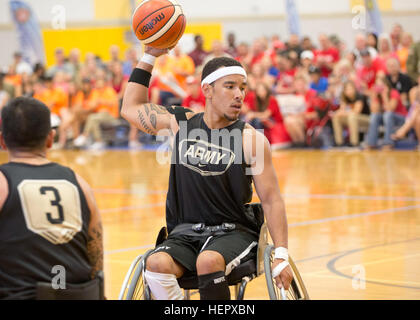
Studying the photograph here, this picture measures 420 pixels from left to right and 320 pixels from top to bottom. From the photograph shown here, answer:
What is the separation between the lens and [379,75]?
1388 centimetres

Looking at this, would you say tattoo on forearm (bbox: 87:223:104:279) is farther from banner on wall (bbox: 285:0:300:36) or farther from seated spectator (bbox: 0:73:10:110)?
banner on wall (bbox: 285:0:300:36)

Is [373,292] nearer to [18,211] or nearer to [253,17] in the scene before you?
[18,211]

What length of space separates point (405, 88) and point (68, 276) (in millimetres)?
11543

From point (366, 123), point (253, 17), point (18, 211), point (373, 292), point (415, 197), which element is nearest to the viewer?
point (18, 211)

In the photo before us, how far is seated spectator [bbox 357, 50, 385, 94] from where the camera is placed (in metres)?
14.3

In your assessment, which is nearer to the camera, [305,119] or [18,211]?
[18,211]

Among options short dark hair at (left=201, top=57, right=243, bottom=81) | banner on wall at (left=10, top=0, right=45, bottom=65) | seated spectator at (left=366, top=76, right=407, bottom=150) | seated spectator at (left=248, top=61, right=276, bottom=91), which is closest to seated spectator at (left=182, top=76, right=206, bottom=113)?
seated spectator at (left=248, top=61, right=276, bottom=91)

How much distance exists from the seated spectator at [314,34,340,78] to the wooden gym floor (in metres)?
2.05

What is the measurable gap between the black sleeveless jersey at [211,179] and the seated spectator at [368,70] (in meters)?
10.5

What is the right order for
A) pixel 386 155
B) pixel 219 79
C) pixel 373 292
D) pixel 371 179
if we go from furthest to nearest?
pixel 386 155, pixel 371 179, pixel 373 292, pixel 219 79

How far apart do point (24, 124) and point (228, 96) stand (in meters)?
1.46

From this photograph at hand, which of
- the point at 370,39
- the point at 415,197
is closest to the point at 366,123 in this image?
the point at 370,39

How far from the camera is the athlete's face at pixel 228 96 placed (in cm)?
425

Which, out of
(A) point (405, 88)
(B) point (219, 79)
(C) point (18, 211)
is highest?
(B) point (219, 79)
